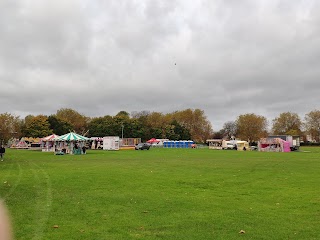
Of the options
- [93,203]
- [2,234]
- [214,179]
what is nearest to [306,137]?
[214,179]

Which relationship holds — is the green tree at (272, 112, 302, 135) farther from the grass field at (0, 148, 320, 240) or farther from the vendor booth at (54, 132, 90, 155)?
the grass field at (0, 148, 320, 240)

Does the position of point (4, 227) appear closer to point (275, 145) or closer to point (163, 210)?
point (163, 210)

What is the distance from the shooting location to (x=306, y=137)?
136125mm

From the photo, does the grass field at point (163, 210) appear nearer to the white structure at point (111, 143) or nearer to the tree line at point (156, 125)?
the white structure at point (111, 143)

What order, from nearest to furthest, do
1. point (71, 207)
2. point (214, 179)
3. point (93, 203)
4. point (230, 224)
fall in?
point (230, 224), point (71, 207), point (93, 203), point (214, 179)

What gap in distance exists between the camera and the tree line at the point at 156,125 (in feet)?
383

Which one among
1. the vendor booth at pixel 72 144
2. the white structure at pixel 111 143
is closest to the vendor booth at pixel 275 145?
the white structure at pixel 111 143

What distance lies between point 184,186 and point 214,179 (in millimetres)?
3301

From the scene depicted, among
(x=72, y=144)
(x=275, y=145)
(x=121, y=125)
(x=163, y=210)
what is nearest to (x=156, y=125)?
(x=121, y=125)

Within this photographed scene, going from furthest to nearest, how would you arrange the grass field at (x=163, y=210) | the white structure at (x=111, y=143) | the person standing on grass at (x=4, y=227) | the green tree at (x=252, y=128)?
the green tree at (x=252, y=128) → the white structure at (x=111, y=143) → the grass field at (x=163, y=210) → the person standing on grass at (x=4, y=227)

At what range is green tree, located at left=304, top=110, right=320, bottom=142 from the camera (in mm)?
125500

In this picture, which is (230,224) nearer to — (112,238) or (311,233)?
(311,233)

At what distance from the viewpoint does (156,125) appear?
131 metres

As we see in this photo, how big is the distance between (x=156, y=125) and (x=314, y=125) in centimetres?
5450
